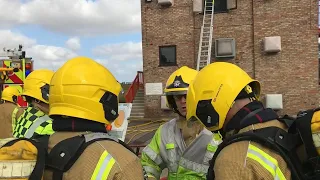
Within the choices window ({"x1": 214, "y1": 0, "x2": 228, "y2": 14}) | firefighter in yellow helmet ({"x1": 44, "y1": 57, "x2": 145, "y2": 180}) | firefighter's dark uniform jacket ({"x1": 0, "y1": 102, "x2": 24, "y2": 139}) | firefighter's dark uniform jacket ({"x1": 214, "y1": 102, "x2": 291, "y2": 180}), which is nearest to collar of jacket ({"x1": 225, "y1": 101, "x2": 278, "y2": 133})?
firefighter's dark uniform jacket ({"x1": 214, "y1": 102, "x2": 291, "y2": 180})

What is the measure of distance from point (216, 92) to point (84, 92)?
0.67m

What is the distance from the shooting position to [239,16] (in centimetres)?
1475

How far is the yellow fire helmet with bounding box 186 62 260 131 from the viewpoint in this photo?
1815mm

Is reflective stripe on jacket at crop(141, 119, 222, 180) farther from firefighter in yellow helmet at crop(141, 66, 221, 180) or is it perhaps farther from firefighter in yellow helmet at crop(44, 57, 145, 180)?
firefighter in yellow helmet at crop(44, 57, 145, 180)

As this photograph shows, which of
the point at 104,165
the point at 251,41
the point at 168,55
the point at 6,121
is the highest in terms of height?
the point at 251,41

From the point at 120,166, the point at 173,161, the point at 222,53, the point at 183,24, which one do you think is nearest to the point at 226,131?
the point at 120,166

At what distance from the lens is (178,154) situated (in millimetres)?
2898

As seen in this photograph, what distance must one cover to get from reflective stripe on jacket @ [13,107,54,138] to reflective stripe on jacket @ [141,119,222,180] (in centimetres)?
88

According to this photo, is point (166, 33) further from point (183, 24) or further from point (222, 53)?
point (222, 53)

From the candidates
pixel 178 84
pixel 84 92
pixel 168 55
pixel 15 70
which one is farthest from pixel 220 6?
pixel 84 92

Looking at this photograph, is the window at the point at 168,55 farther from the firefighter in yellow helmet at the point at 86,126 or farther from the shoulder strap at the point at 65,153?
the shoulder strap at the point at 65,153

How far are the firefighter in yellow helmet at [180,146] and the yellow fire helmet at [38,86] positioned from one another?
50.7 inches

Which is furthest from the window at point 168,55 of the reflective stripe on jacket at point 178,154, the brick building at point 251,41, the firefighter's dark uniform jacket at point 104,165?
the firefighter's dark uniform jacket at point 104,165

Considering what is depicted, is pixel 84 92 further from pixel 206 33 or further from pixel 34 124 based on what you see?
pixel 206 33
